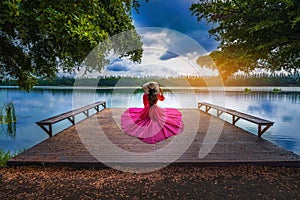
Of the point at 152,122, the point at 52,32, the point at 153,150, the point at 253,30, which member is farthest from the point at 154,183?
the point at 253,30

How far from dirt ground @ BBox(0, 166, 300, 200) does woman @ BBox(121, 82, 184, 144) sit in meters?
1.73

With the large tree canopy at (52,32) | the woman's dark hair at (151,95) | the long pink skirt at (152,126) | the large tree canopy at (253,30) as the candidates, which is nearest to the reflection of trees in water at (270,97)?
the large tree canopy at (253,30)

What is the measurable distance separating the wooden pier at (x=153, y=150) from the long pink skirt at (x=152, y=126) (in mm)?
215

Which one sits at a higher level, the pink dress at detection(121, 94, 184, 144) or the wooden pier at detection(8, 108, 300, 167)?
the pink dress at detection(121, 94, 184, 144)

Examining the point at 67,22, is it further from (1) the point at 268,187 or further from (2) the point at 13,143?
(2) the point at 13,143

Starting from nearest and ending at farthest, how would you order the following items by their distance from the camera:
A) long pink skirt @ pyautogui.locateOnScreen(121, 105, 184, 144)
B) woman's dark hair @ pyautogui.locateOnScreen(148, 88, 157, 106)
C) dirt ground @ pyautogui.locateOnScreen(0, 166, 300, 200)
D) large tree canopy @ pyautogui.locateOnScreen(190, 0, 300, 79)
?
dirt ground @ pyautogui.locateOnScreen(0, 166, 300, 200), large tree canopy @ pyautogui.locateOnScreen(190, 0, 300, 79), long pink skirt @ pyautogui.locateOnScreen(121, 105, 184, 144), woman's dark hair @ pyautogui.locateOnScreen(148, 88, 157, 106)

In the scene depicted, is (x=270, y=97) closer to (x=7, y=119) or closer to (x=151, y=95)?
(x=151, y=95)

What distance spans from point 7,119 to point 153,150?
1157cm

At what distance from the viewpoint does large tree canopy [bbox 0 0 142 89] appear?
3254 mm

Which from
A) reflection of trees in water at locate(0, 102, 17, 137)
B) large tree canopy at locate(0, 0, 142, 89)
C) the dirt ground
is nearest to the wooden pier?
the dirt ground

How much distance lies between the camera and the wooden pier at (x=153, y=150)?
376 cm

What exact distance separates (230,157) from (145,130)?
2286 mm

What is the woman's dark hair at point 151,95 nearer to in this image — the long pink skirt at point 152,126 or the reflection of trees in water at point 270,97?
the long pink skirt at point 152,126

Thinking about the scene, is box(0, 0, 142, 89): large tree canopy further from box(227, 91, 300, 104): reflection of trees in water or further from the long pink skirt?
box(227, 91, 300, 104): reflection of trees in water
